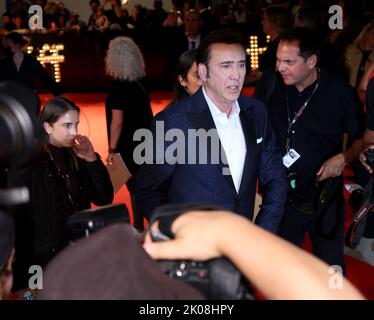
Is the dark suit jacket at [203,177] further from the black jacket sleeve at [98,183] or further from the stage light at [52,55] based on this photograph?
the stage light at [52,55]

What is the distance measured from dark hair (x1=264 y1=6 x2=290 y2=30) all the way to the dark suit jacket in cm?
318

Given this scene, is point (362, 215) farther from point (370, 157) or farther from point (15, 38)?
point (15, 38)

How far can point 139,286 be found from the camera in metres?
0.94

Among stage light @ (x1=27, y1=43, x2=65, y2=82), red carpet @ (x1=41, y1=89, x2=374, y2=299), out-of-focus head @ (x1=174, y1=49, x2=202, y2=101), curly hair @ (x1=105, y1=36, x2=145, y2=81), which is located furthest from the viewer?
stage light @ (x1=27, y1=43, x2=65, y2=82)

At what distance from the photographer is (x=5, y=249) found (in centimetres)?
124

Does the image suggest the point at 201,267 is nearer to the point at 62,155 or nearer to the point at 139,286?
the point at 139,286

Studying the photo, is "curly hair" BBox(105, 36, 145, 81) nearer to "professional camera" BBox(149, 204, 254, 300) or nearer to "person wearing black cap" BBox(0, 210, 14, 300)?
"person wearing black cap" BBox(0, 210, 14, 300)

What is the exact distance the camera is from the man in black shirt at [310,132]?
3.57 metres

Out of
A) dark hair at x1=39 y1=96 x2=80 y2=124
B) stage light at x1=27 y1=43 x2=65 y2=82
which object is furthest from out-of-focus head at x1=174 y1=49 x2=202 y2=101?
stage light at x1=27 y1=43 x2=65 y2=82

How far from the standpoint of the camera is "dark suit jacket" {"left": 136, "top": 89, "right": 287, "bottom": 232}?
2748 mm

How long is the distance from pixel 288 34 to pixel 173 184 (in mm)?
1399

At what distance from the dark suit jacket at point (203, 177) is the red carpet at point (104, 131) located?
75 centimetres

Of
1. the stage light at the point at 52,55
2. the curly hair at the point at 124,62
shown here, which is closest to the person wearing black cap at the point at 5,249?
the curly hair at the point at 124,62
